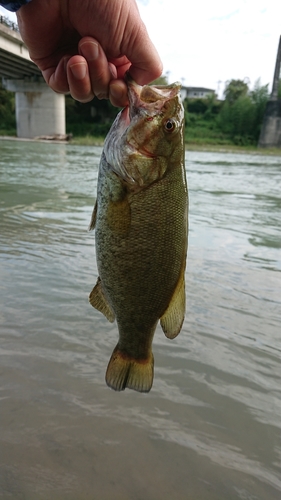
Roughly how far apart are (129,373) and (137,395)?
1.81ft

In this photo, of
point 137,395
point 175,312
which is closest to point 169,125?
point 175,312


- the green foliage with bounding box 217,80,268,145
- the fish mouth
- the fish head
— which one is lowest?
the fish head

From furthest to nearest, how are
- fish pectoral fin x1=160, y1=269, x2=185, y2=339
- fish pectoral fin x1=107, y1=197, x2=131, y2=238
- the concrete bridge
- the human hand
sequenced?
the concrete bridge → the human hand → fish pectoral fin x1=160, y1=269, x2=185, y2=339 → fish pectoral fin x1=107, y1=197, x2=131, y2=238

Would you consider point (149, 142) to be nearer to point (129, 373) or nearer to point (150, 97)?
point (150, 97)

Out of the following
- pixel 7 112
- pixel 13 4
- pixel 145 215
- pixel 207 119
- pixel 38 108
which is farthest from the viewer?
pixel 207 119

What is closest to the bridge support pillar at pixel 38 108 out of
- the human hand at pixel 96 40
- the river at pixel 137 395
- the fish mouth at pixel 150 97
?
the river at pixel 137 395

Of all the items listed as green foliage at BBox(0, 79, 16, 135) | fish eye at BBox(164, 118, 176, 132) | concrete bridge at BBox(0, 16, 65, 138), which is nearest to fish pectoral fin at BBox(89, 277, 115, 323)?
fish eye at BBox(164, 118, 176, 132)

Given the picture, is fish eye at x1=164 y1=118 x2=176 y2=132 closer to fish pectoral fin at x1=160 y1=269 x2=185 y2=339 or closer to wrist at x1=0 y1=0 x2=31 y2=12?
fish pectoral fin at x1=160 y1=269 x2=185 y2=339

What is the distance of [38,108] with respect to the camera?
48.8m

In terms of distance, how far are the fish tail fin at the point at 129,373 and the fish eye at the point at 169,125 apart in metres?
1.25

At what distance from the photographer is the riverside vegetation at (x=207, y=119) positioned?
227 feet

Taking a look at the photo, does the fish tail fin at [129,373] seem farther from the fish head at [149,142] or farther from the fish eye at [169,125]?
the fish eye at [169,125]

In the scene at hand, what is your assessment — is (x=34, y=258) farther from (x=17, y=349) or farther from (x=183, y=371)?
(x=183, y=371)

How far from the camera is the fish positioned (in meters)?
2.03
